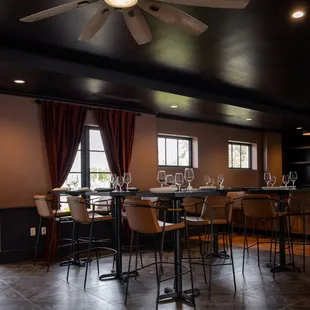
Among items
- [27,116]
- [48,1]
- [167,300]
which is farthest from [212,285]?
[27,116]

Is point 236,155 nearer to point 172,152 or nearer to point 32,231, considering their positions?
point 172,152

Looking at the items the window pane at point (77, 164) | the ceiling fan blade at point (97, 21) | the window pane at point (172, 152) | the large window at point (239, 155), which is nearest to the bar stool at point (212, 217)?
the ceiling fan blade at point (97, 21)

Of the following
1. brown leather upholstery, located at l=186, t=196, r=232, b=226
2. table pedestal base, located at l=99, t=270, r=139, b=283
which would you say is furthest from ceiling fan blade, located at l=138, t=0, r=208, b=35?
table pedestal base, located at l=99, t=270, r=139, b=283

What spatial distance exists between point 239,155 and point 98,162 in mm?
4199

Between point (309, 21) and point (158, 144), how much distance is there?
4324 millimetres

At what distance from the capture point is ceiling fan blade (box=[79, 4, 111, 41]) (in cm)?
253

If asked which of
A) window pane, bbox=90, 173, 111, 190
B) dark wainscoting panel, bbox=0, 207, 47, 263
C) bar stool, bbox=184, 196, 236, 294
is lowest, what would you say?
dark wainscoting panel, bbox=0, 207, 47, 263

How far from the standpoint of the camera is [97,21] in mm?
2652

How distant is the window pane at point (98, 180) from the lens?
6.00m

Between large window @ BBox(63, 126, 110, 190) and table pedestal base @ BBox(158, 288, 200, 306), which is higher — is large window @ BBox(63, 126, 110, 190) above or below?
above

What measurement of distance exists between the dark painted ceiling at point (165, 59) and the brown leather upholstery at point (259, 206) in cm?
165

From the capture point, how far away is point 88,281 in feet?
12.8

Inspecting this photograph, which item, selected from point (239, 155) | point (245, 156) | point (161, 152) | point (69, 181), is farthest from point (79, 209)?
point (245, 156)

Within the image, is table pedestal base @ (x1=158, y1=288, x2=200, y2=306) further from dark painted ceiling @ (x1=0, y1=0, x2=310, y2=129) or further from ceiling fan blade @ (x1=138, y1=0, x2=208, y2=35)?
dark painted ceiling @ (x1=0, y1=0, x2=310, y2=129)
